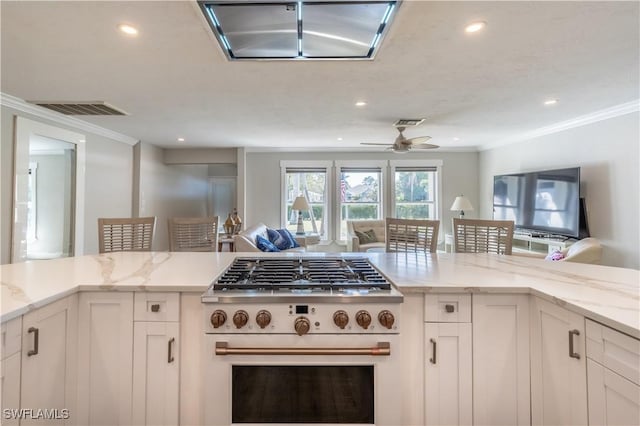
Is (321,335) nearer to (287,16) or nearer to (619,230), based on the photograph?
(287,16)

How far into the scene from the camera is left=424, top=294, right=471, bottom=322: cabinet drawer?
1326mm

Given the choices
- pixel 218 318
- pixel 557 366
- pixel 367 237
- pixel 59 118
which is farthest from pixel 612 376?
pixel 59 118

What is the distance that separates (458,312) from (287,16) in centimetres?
170

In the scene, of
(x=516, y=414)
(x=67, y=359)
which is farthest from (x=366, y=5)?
(x=67, y=359)

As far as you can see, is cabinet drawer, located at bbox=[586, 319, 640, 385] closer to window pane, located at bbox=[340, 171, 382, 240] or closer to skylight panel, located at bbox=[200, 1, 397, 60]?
skylight panel, located at bbox=[200, 1, 397, 60]

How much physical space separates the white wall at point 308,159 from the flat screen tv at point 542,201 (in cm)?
93

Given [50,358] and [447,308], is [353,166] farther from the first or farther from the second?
[50,358]

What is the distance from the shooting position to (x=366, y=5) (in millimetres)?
1529

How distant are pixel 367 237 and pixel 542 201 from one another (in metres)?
2.78

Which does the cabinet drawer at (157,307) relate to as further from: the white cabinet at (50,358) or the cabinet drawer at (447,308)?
the cabinet drawer at (447,308)

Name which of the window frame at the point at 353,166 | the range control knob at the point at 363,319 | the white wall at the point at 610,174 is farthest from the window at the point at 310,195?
the range control knob at the point at 363,319

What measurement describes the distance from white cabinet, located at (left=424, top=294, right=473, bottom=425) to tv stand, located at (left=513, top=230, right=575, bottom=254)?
11.7 ft

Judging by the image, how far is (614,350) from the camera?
937 mm

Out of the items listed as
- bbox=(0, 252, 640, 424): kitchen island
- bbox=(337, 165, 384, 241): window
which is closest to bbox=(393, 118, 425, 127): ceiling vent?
bbox=(337, 165, 384, 241): window
